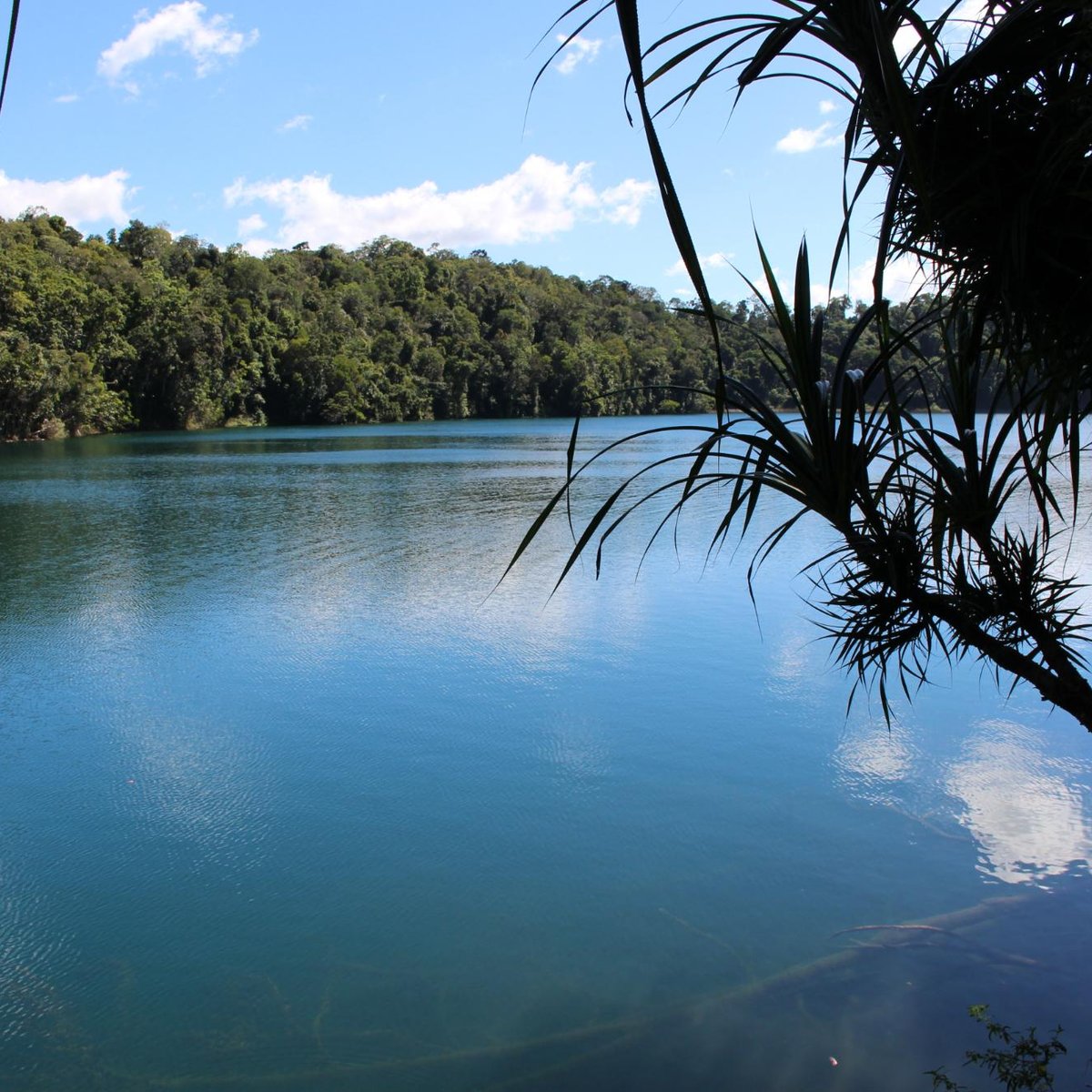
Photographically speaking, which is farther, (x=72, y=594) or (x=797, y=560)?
(x=797, y=560)

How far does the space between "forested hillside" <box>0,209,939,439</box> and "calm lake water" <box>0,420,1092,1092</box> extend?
21.1 metres

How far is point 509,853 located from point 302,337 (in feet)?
157

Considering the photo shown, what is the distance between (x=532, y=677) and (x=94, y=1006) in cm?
349

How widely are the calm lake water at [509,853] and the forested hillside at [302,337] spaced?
21.1 metres

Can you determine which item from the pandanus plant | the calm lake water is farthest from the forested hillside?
the pandanus plant

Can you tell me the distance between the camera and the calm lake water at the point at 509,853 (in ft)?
9.52

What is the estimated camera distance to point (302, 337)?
161 feet

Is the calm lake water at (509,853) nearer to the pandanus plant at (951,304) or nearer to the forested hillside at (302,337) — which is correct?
the pandanus plant at (951,304)

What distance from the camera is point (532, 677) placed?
6285 millimetres

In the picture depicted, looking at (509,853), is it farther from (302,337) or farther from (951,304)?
(302,337)

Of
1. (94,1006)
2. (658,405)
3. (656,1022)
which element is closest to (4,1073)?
(94,1006)

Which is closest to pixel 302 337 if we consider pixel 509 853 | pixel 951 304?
pixel 509 853

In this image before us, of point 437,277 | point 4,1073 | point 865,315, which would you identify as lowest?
point 4,1073

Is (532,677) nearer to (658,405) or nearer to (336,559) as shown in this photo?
(336,559)
